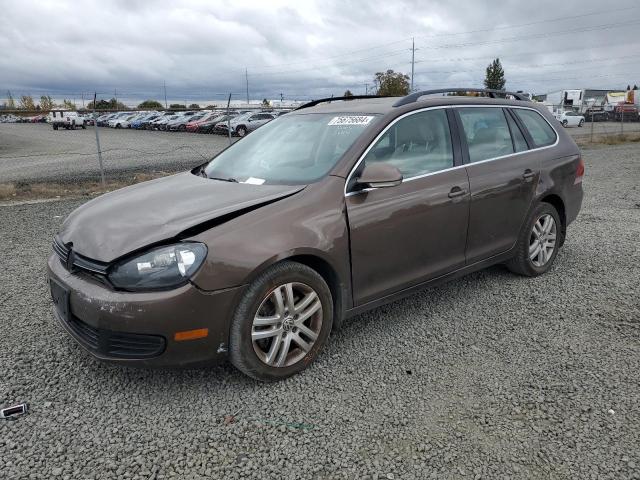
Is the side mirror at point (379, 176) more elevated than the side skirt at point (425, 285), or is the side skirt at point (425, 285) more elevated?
the side mirror at point (379, 176)

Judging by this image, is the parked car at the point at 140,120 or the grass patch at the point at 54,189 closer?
the grass patch at the point at 54,189

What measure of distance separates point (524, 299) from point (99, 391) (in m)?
3.26

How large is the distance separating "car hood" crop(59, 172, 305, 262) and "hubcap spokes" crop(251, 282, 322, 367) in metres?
0.54

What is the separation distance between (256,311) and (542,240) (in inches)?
119

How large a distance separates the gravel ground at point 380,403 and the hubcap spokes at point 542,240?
1.84 ft

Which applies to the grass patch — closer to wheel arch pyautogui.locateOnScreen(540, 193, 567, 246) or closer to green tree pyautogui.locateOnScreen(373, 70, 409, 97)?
wheel arch pyautogui.locateOnScreen(540, 193, 567, 246)

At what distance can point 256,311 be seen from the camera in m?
2.79

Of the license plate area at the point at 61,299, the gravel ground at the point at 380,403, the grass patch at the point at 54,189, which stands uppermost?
the license plate area at the point at 61,299

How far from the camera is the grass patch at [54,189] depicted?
9234 millimetres

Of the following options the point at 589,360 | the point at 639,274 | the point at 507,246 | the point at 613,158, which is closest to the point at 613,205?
the point at 639,274

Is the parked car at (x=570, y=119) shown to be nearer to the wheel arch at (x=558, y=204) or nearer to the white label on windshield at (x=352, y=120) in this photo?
the wheel arch at (x=558, y=204)

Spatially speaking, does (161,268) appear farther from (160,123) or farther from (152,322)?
(160,123)

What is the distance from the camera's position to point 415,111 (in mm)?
3703

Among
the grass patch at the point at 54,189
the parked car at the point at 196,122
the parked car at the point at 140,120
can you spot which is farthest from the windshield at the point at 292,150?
the parked car at the point at 140,120
